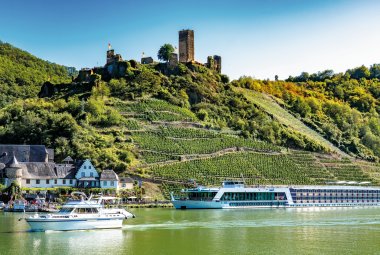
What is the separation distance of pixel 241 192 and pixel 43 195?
28.0m

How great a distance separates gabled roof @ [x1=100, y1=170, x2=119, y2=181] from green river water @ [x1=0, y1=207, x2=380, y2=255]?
24442 mm

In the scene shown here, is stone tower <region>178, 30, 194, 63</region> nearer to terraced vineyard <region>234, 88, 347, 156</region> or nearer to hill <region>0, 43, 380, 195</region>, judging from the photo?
hill <region>0, 43, 380, 195</region>

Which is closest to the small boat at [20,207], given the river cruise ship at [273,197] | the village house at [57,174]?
the village house at [57,174]

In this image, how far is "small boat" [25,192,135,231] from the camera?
46844 mm

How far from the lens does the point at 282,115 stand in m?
138

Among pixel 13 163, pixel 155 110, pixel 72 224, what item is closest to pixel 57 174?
pixel 13 163

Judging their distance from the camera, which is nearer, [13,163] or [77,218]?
[77,218]

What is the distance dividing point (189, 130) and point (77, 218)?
57805 millimetres

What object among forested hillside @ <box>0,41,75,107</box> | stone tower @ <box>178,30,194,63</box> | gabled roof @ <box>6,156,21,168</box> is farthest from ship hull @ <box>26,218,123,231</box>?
forested hillside @ <box>0,41,75,107</box>

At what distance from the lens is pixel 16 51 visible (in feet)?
524

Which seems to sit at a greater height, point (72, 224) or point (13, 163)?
point (13, 163)

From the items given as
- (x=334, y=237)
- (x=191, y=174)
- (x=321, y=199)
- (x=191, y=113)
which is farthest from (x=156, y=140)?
(x=334, y=237)

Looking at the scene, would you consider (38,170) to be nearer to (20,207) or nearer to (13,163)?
(13,163)

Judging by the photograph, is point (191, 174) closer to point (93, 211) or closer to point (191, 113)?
point (191, 113)
